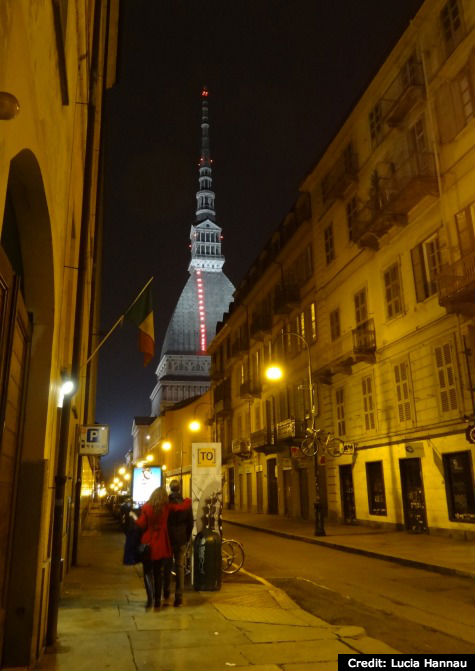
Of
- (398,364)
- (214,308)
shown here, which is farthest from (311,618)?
(214,308)

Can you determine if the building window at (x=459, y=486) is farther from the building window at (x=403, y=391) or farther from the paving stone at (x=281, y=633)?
the paving stone at (x=281, y=633)

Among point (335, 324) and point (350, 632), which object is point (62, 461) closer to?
point (350, 632)

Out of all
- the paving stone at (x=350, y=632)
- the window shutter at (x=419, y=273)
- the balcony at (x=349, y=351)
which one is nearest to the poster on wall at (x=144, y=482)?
the balcony at (x=349, y=351)

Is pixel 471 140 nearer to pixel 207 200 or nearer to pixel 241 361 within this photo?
pixel 241 361

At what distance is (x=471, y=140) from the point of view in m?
18.9

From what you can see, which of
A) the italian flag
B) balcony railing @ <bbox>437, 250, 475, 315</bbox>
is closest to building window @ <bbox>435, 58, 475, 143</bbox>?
balcony railing @ <bbox>437, 250, 475, 315</bbox>

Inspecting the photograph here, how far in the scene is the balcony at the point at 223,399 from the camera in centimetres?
5026

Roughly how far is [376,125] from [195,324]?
11396 cm

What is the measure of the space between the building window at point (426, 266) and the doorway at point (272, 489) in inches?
779

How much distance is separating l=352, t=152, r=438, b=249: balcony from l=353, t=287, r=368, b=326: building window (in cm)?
240

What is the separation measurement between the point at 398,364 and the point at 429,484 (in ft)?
16.0

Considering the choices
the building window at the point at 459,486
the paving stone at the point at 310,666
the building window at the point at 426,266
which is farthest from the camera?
the building window at the point at 426,266

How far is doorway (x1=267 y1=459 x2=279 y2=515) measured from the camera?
124 feet

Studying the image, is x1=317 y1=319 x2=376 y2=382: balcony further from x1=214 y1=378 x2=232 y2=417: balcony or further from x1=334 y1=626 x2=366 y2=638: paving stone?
x1=214 y1=378 x2=232 y2=417: balcony
